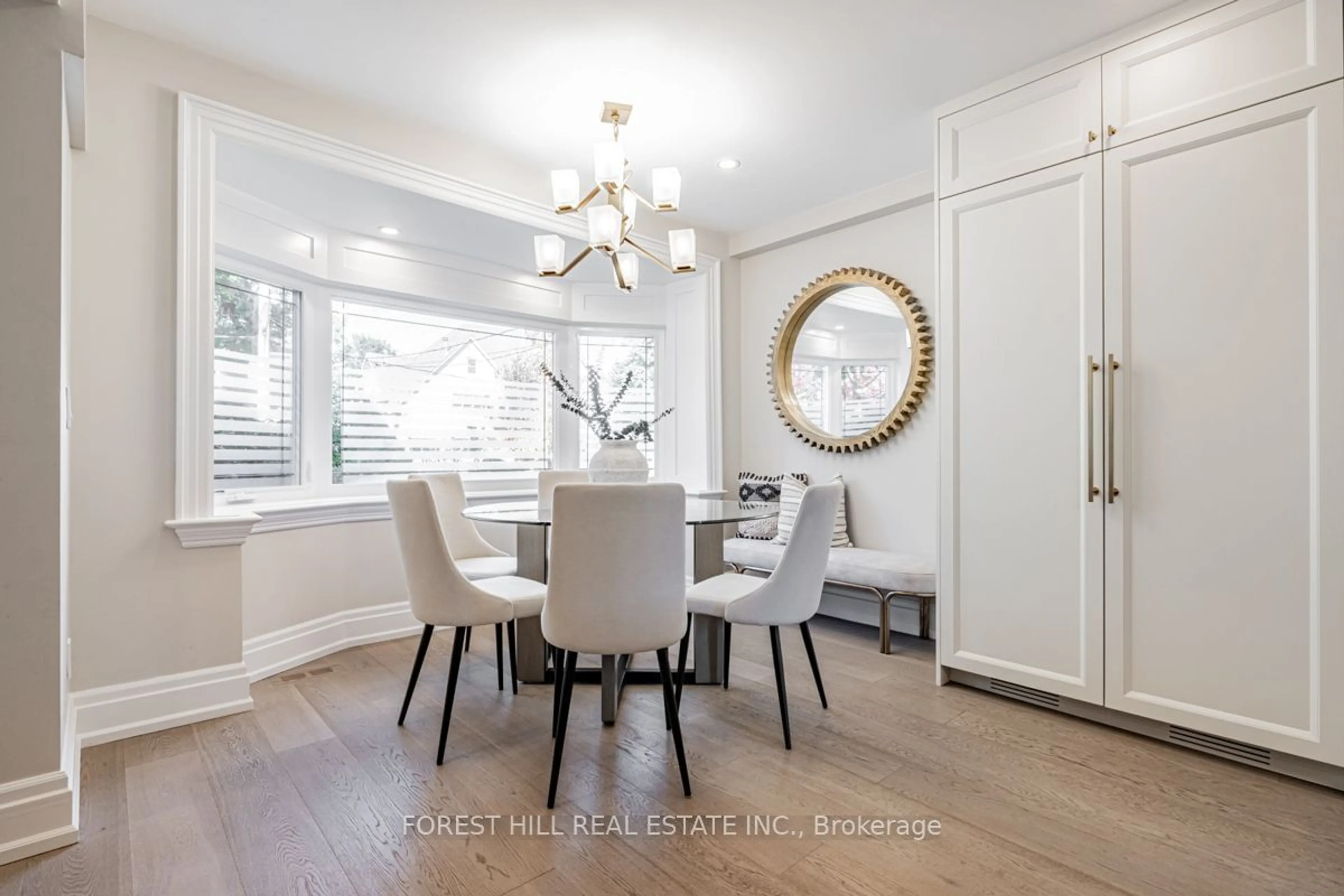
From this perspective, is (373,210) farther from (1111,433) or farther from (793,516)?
(1111,433)

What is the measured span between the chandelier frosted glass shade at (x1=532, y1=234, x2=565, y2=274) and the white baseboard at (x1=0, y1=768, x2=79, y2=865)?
2183mm

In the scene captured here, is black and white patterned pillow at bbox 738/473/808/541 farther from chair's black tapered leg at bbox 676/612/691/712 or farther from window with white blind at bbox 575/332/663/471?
chair's black tapered leg at bbox 676/612/691/712

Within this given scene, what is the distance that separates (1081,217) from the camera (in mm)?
2453

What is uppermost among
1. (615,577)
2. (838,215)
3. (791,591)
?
(838,215)

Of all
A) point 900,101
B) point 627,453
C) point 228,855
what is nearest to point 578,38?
point 900,101

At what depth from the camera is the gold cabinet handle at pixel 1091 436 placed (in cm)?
242

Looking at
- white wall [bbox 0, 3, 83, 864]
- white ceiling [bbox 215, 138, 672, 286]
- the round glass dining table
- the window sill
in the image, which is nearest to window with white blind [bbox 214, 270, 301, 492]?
the window sill

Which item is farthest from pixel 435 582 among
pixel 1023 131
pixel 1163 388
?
pixel 1023 131

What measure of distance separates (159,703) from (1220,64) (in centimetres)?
430

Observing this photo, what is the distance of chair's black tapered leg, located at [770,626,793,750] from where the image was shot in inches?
87.8

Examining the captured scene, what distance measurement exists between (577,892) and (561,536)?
33.8 inches

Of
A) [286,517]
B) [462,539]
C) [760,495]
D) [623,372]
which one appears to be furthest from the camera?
[623,372]

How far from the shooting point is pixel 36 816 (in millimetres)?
1657

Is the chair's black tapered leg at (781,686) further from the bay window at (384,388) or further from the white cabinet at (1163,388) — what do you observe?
the bay window at (384,388)
